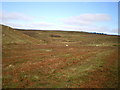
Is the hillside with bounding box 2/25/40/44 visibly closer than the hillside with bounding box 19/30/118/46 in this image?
Yes

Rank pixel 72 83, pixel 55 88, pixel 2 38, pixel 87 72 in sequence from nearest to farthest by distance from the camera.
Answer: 1. pixel 55 88
2. pixel 72 83
3. pixel 87 72
4. pixel 2 38

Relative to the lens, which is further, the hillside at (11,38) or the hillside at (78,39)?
the hillside at (78,39)

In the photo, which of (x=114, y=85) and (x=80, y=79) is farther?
(x=80, y=79)

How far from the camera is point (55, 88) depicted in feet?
37.3

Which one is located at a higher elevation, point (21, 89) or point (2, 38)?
point (2, 38)

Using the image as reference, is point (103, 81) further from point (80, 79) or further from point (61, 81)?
point (61, 81)

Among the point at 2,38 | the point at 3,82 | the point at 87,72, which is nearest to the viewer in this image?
the point at 3,82

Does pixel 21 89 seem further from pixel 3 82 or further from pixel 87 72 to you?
pixel 87 72

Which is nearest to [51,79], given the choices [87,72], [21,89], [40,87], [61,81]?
[61,81]

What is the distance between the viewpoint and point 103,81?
12617mm

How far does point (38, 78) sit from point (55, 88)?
3.49 m

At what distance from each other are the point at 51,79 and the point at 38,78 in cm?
150

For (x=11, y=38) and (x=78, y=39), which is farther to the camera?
(x=78, y=39)

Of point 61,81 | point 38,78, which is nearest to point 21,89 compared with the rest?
point 38,78
